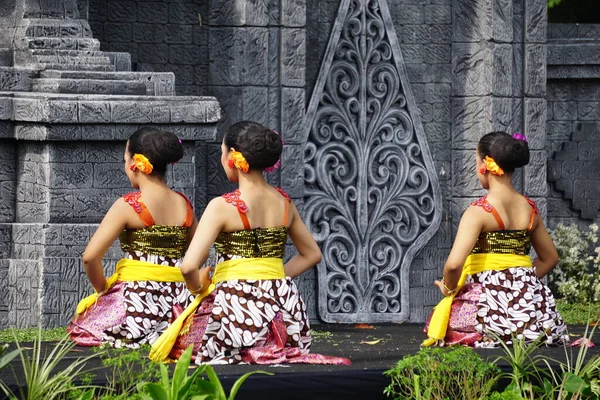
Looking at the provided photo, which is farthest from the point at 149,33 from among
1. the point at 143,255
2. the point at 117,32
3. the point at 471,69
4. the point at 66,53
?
the point at 143,255

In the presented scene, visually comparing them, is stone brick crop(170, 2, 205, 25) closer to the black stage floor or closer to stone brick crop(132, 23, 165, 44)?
stone brick crop(132, 23, 165, 44)

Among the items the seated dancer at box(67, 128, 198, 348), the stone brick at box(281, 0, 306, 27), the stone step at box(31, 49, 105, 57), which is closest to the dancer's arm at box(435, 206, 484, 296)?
the seated dancer at box(67, 128, 198, 348)

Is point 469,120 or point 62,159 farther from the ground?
point 469,120

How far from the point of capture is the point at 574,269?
1303 centimetres

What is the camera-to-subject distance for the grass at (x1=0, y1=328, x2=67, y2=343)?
9078mm

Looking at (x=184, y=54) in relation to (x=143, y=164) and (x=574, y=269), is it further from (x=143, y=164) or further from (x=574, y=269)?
(x=574, y=269)

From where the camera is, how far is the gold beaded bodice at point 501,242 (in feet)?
27.3

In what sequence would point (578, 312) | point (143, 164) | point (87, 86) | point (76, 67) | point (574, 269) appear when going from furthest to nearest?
point (574, 269) < point (578, 312) < point (76, 67) < point (87, 86) < point (143, 164)

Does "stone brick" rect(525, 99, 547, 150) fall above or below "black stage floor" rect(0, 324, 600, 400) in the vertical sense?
above

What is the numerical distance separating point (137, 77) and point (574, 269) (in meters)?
4.96

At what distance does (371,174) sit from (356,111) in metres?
0.58

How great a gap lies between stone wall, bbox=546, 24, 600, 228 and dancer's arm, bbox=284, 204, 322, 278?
606 cm

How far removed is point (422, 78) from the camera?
12.6m

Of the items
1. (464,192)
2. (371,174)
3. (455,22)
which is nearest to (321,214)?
(371,174)
